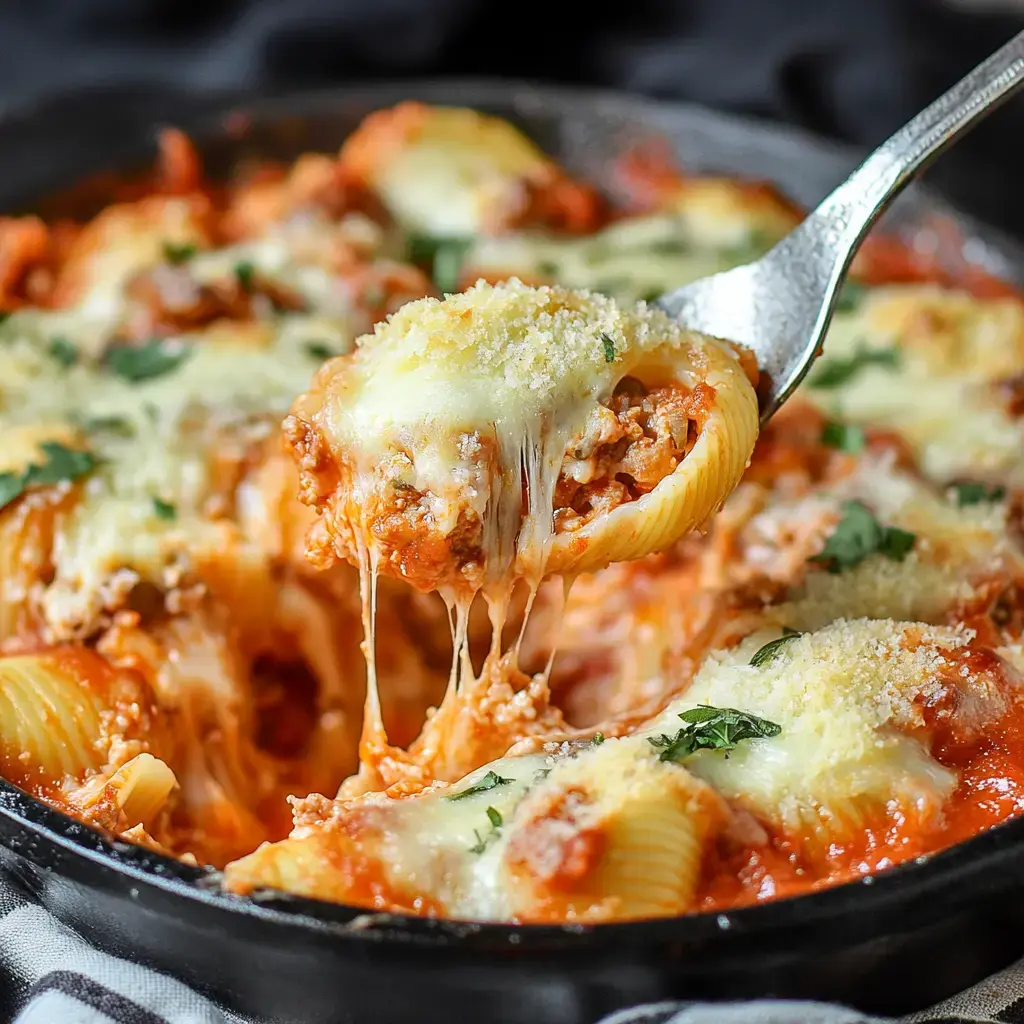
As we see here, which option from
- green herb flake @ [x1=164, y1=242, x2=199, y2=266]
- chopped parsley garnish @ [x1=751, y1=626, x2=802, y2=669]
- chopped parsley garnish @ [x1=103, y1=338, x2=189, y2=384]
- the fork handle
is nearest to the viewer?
chopped parsley garnish @ [x1=751, y1=626, x2=802, y2=669]

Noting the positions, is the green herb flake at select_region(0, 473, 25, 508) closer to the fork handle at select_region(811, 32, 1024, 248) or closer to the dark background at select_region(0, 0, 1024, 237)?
the fork handle at select_region(811, 32, 1024, 248)

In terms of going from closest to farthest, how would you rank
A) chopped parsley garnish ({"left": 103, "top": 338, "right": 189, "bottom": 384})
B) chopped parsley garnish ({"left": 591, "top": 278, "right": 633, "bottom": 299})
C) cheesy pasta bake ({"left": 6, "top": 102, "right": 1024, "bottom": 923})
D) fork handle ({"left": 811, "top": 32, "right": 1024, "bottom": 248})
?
cheesy pasta bake ({"left": 6, "top": 102, "right": 1024, "bottom": 923})
fork handle ({"left": 811, "top": 32, "right": 1024, "bottom": 248})
chopped parsley garnish ({"left": 103, "top": 338, "right": 189, "bottom": 384})
chopped parsley garnish ({"left": 591, "top": 278, "right": 633, "bottom": 299})

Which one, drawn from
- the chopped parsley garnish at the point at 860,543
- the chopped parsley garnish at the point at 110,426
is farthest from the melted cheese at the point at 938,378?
the chopped parsley garnish at the point at 110,426

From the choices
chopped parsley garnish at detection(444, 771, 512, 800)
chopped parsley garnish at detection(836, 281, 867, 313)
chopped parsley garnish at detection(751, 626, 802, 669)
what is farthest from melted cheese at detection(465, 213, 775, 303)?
chopped parsley garnish at detection(444, 771, 512, 800)

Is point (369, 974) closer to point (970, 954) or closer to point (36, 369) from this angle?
point (970, 954)

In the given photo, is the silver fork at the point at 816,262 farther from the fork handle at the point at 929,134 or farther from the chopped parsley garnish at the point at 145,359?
the chopped parsley garnish at the point at 145,359

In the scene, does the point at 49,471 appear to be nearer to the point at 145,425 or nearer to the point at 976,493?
the point at 145,425

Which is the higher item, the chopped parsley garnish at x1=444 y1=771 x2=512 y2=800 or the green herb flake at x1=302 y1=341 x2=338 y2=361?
the green herb flake at x1=302 y1=341 x2=338 y2=361
